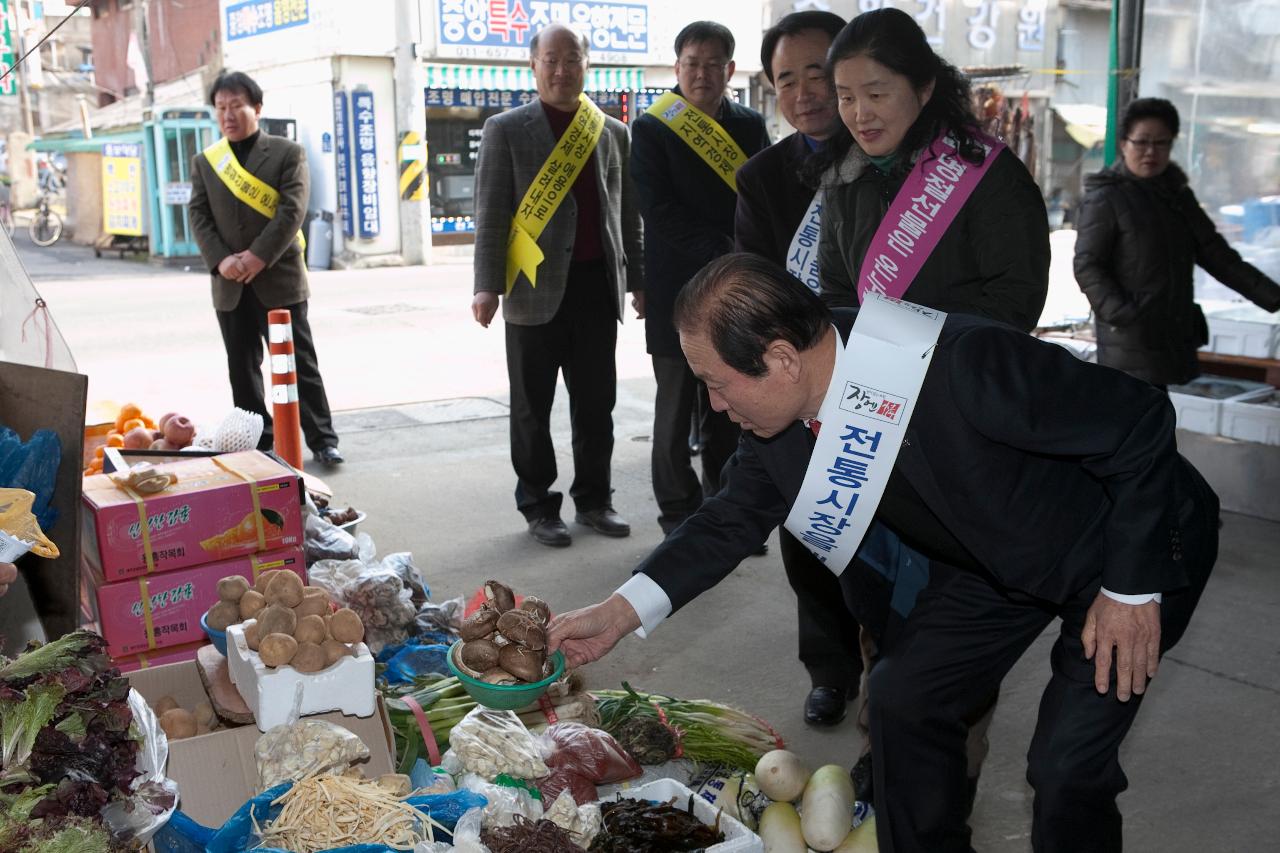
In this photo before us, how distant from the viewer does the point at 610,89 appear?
21906mm

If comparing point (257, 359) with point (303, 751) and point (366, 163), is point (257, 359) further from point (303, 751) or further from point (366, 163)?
point (366, 163)

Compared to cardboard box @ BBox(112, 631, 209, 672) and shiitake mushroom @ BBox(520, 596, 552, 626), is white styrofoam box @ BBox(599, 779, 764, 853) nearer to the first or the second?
shiitake mushroom @ BBox(520, 596, 552, 626)

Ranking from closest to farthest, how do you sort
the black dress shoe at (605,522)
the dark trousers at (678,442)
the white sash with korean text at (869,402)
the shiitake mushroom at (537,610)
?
the white sash with korean text at (869,402) → the shiitake mushroom at (537,610) → the dark trousers at (678,442) → the black dress shoe at (605,522)

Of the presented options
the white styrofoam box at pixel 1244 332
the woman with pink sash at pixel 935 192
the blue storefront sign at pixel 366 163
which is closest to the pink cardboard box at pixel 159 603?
the woman with pink sash at pixel 935 192

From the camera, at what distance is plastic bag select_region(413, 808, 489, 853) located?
2.47m

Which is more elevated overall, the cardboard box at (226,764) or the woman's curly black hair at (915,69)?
the woman's curly black hair at (915,69)

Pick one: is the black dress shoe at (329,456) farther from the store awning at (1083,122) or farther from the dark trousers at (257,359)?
the store awning at (1083,122)

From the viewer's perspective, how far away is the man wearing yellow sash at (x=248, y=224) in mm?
6461

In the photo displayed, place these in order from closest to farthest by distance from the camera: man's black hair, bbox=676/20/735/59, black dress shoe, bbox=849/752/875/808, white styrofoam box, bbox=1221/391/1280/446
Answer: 1. black dress shoe, bbox=849/752/875/808
2. man's black hair, bbox=676/20/735/59
3. white styrofoam box, bbox=1221/391/1280/446

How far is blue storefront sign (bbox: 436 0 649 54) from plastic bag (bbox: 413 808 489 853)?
A: 18.5 m

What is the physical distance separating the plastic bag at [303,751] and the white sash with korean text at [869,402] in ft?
4.09

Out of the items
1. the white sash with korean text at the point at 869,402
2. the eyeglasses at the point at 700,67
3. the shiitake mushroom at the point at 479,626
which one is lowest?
the shiitake mushroom at the point at 479,626

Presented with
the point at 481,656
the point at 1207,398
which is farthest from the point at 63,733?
the point at 1207,398

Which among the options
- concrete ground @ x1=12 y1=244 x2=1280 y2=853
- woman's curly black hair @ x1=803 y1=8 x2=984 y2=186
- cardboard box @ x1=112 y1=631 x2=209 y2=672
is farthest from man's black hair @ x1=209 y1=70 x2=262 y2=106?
woman's curly black hair @ x1=803 y1=8 x2=984 y2=186
